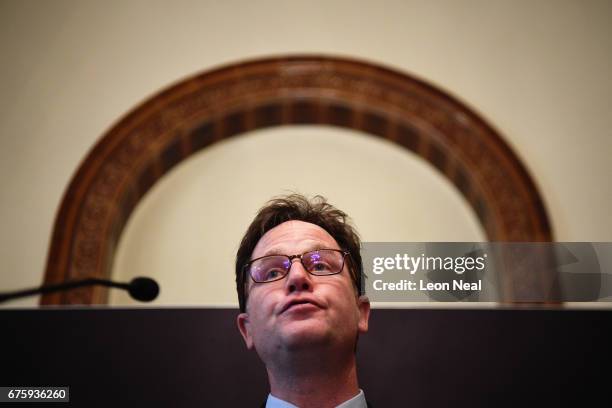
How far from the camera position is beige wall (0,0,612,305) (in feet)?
→ 9.50

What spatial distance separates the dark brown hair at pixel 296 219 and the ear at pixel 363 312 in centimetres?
6

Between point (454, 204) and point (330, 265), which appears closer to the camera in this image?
point (330, 265)

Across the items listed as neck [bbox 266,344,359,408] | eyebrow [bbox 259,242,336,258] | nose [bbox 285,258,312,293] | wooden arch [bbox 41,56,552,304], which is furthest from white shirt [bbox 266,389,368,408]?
wooden arch [bbox 41,56,552,304]

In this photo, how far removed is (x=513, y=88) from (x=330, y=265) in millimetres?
1975

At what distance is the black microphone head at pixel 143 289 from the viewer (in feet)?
4.45

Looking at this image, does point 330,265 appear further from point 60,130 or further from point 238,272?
point 60,130

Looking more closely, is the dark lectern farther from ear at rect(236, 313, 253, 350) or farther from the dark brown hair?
the dark brown hair

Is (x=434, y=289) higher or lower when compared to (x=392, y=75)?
lower

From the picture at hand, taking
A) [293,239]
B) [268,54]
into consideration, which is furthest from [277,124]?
[293,239]

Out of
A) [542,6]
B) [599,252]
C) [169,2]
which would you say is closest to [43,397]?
[599,252]

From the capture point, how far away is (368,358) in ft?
4.66

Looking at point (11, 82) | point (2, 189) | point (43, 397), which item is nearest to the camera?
point (43, 397)

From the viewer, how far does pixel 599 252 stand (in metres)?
1.48

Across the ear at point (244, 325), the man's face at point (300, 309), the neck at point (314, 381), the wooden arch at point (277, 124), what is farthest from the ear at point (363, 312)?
the wooden arch at point (277, 124)
